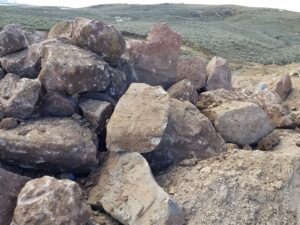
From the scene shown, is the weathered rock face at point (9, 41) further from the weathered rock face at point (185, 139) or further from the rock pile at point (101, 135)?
the weathered rock face at point (185, 139)

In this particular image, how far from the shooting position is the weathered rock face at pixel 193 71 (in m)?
8.09

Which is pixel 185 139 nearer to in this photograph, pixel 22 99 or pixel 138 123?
pixel 138 123

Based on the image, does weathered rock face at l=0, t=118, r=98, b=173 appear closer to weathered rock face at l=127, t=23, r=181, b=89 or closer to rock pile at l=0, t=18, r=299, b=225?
rock pile at l=0, t=18, r=299, b=225

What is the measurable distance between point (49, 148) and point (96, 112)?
2.75 feet

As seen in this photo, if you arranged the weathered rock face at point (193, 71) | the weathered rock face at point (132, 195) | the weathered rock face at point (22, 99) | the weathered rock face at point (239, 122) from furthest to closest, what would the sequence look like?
the weathered rock face at point (193, 71) → the weathered rock face at point (239, 122) → the weathered rock face at point (22, 99) → the weathered rock face at point (132, 195)

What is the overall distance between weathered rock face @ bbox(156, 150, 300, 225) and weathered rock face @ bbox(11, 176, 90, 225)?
1.22 m

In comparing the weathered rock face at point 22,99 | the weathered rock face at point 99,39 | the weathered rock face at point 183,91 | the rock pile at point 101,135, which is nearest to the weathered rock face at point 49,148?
the rock pile at point 101,135

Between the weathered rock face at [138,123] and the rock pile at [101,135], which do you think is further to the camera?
the weathered rock face at [138,123]

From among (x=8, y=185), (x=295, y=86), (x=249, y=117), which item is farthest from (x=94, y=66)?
(x=295, y=86)

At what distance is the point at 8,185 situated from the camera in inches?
208

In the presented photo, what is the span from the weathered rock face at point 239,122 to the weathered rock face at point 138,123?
121 centimetres

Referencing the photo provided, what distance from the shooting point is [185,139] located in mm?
6312

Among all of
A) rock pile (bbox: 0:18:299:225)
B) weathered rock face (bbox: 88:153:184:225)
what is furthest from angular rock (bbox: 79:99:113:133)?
weathered rock face (bbox: 88:153:184:225)

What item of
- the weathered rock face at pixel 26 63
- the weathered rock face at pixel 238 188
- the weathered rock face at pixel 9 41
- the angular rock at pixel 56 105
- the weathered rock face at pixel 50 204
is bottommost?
the weathered rock face at pixel 238 188
